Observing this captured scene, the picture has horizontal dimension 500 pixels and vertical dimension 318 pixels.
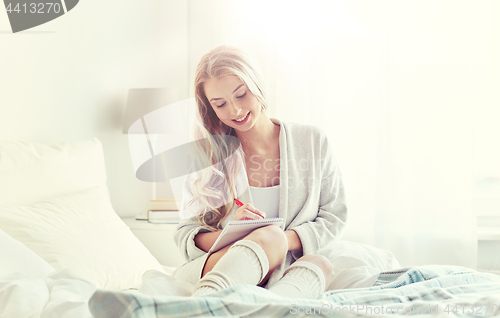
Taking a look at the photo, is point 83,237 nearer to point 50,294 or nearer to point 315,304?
point 50,294

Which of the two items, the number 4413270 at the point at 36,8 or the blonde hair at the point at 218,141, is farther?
the number 4413270 at the point at 36,8

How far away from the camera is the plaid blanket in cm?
53

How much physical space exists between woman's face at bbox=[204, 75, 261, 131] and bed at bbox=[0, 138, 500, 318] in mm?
441

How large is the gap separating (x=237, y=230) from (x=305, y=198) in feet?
1.19

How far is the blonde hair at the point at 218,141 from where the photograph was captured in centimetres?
122

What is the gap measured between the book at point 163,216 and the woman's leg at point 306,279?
3.17 feet

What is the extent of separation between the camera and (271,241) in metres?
0.91

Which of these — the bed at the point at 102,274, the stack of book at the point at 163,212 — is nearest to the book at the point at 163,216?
the stack of book at the point at 163,212

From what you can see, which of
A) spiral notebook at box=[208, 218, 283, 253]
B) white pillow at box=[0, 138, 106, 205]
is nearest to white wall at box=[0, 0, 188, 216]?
white pillow at box=[0, 138, 106, 205]

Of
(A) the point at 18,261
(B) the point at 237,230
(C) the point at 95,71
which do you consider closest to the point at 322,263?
(B) the point at 237,230

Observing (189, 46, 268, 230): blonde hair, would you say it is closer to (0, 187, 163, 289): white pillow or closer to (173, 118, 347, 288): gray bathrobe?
(173, 118, 347, 288): gray bathrobe

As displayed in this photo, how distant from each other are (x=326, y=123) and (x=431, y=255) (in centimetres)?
80

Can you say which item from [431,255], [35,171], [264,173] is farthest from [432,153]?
[35,171]

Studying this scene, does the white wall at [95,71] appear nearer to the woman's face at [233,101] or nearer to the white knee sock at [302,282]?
the woman's face at [233,101]
